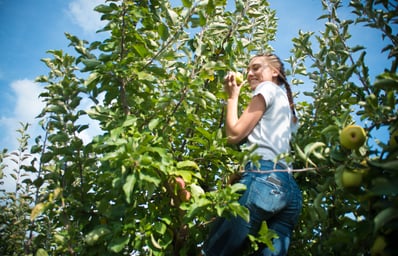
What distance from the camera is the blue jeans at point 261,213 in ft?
6.08

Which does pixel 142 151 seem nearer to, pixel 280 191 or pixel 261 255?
pixel 280 191

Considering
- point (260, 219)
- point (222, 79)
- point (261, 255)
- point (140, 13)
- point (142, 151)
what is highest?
point (140, 13)

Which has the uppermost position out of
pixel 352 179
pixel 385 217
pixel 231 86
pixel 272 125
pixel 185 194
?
pixel 231 86

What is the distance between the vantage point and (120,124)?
2.03 m

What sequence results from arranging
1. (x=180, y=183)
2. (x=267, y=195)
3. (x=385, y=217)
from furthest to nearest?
(x=180, y=183), (x=267, y=195), (x=385, y=217)

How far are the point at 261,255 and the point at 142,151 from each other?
111cm

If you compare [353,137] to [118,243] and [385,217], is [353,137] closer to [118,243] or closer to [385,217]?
[385,217]

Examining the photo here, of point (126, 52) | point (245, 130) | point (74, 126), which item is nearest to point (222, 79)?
point (245, 130)

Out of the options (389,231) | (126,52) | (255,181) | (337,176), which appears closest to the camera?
(389,231)

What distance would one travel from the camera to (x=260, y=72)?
249cm

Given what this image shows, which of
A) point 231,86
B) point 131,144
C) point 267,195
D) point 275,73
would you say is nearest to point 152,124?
point 131,144

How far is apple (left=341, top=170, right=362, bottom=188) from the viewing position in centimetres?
151

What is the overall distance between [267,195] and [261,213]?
12 cm

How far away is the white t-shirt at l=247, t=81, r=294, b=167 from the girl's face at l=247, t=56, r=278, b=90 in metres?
0.29
